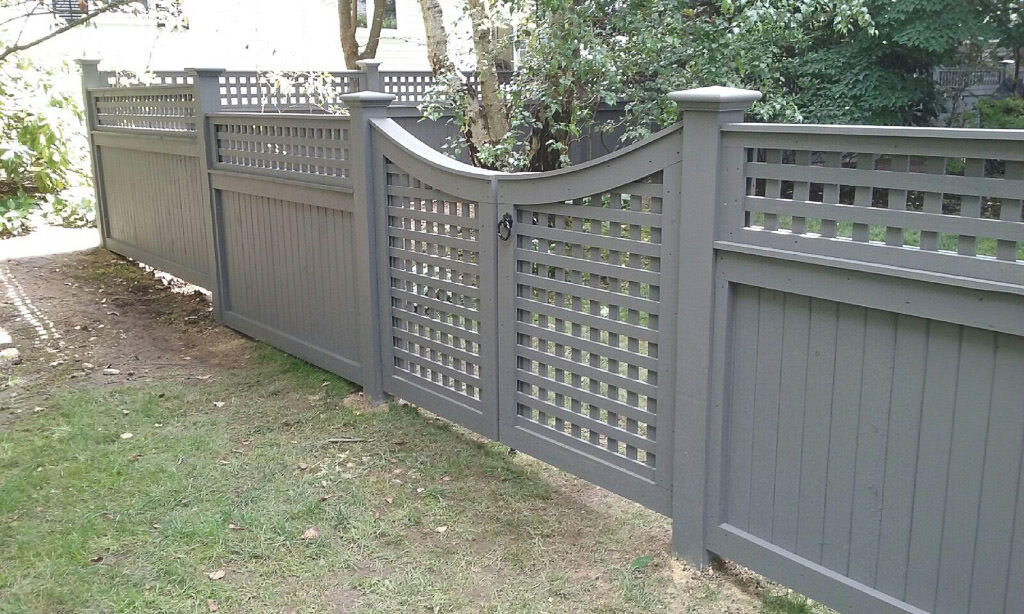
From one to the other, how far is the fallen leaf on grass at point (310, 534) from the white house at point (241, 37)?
9.61 meters

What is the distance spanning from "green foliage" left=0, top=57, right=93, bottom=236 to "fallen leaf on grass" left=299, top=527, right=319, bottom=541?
747 cm

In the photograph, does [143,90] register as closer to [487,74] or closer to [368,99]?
[487,74]

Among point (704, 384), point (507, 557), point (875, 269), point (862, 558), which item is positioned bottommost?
point (507, 557)

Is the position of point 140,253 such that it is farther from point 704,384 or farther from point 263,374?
point 704,384

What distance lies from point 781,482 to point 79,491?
279 cm

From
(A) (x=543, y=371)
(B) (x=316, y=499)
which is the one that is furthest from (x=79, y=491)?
(A) (x=543, y=371)

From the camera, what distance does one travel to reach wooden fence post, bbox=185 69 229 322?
19.8ft

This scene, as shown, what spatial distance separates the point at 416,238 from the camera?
4.30m

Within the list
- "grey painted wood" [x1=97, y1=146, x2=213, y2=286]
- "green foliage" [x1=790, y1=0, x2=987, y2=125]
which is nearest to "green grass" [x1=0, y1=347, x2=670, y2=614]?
"grey painted wood" [x1=97, y1=146, x2=213, y2=286]

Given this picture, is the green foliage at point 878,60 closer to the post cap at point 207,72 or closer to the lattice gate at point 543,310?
the post cap at point 207,72

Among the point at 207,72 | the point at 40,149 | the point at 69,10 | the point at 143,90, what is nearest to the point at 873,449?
the point at 207,72

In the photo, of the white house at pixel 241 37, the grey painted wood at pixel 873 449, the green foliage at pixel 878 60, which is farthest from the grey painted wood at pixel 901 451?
the white house at pixel 241 37

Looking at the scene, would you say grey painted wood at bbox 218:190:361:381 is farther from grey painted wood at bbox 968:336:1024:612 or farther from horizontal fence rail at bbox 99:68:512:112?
grey painted wood at bbox 968:336:1024:612

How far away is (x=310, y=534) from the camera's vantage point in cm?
341
